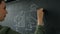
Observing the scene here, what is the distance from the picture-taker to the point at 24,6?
7.73ft

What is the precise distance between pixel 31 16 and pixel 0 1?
1027mm

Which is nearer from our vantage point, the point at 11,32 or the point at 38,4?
the point at 11,32

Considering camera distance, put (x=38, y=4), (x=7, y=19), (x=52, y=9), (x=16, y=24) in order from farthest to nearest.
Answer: (x=7, y=19), (x=16, y=24), (x=38, y=4), (x=52, y=9)

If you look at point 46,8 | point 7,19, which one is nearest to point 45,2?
point 46,8

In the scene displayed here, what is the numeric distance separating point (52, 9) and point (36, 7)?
242 millimetres

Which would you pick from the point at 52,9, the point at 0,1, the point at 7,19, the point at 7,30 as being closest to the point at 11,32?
the point at 7,30

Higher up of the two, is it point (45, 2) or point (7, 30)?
point (45, 2)

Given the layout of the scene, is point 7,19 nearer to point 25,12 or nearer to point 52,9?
point 25,12

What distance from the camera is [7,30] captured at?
111cm

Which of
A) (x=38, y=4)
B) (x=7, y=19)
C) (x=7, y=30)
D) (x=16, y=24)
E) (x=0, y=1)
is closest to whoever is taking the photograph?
(x=7, y=30)

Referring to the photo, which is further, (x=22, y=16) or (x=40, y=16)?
(x=22, y=16)

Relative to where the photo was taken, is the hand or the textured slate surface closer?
the hand

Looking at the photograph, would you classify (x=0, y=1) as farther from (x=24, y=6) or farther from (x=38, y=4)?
(x=24, y=6)

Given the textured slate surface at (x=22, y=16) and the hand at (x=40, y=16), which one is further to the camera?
the textured slate surface at (x=22, y=16)
